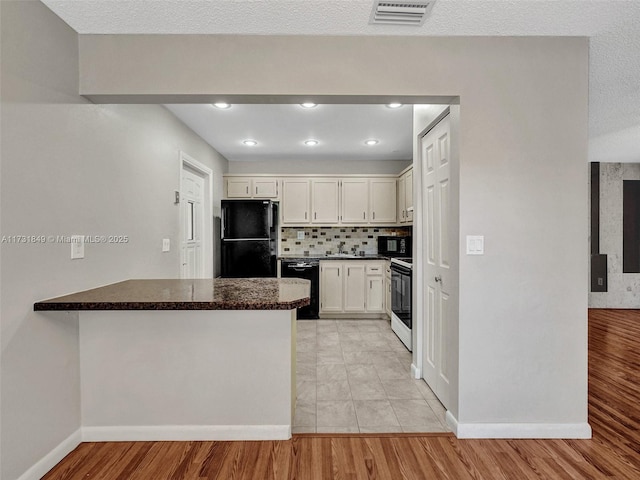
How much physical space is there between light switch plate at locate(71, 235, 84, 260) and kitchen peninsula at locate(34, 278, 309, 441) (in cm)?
26

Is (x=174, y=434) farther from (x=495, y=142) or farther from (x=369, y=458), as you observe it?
(x=495, y=142)

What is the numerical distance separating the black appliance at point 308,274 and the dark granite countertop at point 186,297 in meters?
2.69

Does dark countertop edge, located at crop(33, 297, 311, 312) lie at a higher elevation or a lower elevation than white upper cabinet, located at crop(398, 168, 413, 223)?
lower

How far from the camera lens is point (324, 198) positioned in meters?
5.38

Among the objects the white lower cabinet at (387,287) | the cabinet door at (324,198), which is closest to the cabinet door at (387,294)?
the white lower cabinet at (387,287)

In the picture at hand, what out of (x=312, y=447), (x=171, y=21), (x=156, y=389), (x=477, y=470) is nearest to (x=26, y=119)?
(x=171, y=21)

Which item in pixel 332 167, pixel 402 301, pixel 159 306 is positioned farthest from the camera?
pixel 332 167

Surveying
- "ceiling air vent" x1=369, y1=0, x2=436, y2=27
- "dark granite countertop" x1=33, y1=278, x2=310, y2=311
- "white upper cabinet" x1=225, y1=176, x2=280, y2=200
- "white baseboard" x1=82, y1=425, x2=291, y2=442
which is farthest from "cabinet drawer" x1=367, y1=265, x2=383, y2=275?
"ceiling air vent" x1=369, y1=0, x2=436, y2=27

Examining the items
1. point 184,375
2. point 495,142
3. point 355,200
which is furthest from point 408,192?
point 184,375

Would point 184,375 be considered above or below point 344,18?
below

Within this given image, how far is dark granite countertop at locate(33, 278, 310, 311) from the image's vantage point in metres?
1.78

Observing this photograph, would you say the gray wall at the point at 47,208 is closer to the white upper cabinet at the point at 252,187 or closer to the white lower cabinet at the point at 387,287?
the white upper cabinet at the point at 252,187

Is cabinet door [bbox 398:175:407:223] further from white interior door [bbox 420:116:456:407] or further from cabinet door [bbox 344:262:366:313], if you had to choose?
white interior door [bbox 420:116:456:407]

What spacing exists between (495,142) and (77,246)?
2.48 m
